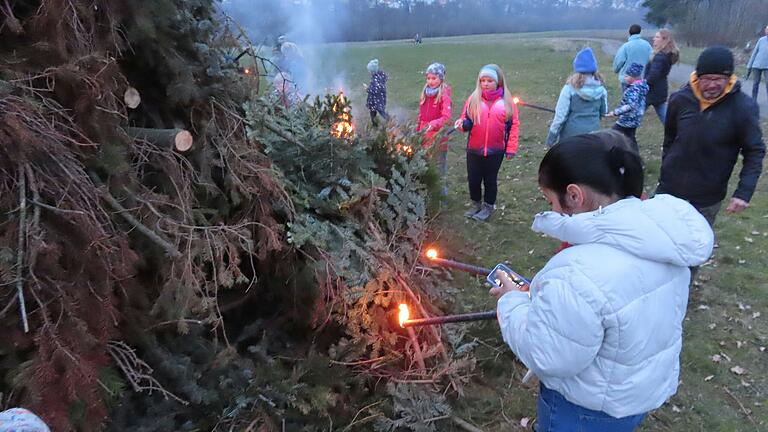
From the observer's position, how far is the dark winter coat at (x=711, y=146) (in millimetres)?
3487

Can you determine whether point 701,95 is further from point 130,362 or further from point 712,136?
point 130,362

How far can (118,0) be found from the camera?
8.42ft

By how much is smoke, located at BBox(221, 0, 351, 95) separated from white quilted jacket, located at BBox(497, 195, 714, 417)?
1187 centimetres

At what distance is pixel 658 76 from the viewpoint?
784 cm

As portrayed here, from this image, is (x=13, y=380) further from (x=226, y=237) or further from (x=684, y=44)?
(x=684, y=44)

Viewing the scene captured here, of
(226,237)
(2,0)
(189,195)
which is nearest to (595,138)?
(226,237)

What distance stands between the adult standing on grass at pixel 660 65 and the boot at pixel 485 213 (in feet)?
10.8

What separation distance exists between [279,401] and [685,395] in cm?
283

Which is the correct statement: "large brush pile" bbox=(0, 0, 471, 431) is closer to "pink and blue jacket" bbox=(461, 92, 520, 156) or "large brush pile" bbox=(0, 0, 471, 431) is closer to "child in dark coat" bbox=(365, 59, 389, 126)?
"pink and blue jacket" bbox=(461, 92, 520, 156)

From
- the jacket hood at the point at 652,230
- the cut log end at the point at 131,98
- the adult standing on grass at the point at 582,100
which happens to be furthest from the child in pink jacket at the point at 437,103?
the jacket hood at the point at 652,230

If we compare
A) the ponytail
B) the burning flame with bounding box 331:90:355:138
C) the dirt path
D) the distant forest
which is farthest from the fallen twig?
the dirt path

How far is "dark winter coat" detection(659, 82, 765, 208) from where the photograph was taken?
3.49 metres

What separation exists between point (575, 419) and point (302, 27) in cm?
2344

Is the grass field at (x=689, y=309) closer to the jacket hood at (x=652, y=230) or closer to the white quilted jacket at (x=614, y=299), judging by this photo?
the white quilted jacket at (x=614, y=299)
